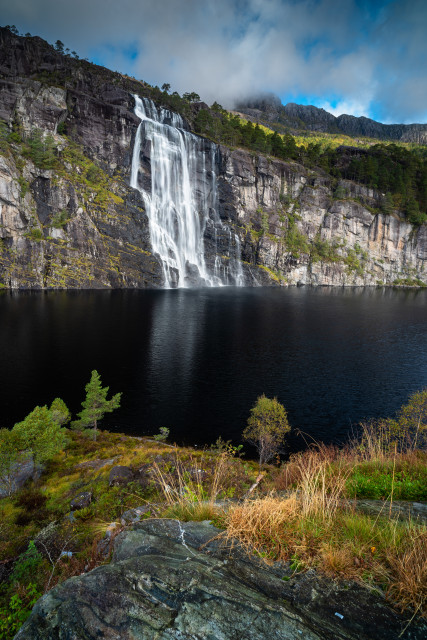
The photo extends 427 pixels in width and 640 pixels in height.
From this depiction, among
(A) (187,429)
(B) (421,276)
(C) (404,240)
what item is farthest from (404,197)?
(A) (187,429)

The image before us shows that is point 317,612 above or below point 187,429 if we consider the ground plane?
above

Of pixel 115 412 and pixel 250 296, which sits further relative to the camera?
pixel 250 296

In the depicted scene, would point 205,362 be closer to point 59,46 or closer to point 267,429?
point 267,429

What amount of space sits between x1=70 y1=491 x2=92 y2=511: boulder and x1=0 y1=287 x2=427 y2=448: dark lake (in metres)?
12.9

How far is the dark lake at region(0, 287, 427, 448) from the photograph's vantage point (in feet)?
95.9

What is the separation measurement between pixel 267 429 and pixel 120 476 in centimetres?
1365

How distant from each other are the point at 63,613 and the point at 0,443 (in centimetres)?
1523

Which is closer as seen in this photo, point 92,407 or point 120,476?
point 120,476

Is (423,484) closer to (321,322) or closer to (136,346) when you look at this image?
(136,346)

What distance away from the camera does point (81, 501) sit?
12.6 m

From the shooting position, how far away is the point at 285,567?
11.9 feet

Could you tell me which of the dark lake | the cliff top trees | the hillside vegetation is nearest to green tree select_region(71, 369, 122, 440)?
the dark lake

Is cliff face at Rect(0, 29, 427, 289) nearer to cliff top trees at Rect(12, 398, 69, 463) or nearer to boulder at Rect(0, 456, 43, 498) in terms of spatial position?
cliff top trees at Rect(12, 398, 69, 463)

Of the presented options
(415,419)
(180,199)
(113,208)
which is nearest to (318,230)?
(180,199)
